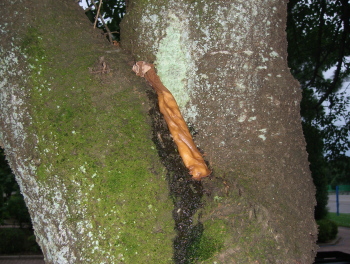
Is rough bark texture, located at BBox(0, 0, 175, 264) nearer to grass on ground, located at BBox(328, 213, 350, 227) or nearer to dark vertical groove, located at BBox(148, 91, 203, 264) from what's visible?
dark vertical groove, located at BBox(148, 91, 203, 264)

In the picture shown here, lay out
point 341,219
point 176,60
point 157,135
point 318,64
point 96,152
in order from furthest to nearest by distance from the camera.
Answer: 1. point 341,219
2. point 318,64
3. point 176,60
4. point 157,135
5. point 96,152

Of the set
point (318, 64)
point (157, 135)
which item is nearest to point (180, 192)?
point (157, 135)

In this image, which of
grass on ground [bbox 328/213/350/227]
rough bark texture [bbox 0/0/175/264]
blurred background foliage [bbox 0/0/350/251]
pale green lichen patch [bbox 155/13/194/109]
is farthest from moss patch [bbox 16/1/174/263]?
grass on ground [bbox 328/213/350/227]

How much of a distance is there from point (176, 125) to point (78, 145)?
38 cm

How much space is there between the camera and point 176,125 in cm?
131

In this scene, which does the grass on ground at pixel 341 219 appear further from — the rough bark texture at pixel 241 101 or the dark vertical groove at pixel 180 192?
the dark vertical groove at pixel 180 192

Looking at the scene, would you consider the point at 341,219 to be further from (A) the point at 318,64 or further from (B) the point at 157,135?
(B) the point at 157,135

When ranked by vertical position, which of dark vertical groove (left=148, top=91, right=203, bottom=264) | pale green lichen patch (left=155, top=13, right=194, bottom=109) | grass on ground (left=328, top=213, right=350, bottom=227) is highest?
pale green lichen patch (left=155, top=13, right=194, bottom=109)

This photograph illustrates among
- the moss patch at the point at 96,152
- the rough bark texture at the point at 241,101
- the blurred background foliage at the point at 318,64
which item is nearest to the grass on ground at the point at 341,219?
the blurred background foliage at the point at 318,64

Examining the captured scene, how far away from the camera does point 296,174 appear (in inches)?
52.3

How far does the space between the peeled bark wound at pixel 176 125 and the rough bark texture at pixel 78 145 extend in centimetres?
6

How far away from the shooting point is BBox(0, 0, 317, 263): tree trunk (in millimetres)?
1092

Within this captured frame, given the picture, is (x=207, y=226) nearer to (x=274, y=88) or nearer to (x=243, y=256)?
(x=243, y=256)

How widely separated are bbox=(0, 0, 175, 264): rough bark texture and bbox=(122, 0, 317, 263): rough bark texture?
0.21 m
